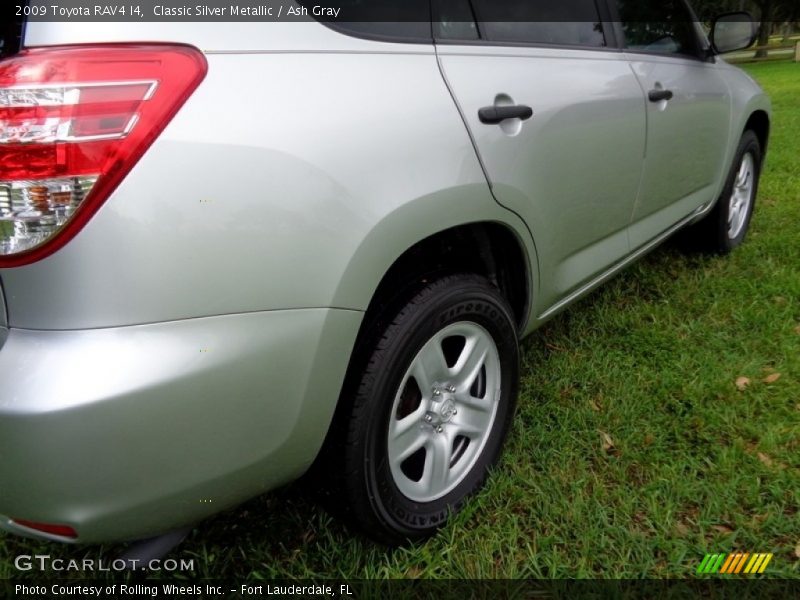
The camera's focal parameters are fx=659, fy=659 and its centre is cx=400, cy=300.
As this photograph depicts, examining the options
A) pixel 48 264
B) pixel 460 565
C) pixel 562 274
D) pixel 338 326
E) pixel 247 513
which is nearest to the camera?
pixel 48 264

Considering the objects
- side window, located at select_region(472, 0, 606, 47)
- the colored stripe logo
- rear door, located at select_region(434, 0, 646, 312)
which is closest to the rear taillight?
rear door, located at select_region(434, 0, 646, 312)

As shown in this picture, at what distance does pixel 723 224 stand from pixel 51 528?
364cm

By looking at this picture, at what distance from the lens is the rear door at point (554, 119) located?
1759 mm

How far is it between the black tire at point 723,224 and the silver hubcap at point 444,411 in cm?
236

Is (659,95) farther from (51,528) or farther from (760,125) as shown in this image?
(51,528)

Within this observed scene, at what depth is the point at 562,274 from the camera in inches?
88.9

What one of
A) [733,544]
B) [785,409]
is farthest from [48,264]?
[785,409]

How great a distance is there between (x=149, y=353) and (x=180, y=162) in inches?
13.4

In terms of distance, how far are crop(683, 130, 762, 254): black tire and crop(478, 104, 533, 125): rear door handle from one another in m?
2.28

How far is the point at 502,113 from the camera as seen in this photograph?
69.1 inches

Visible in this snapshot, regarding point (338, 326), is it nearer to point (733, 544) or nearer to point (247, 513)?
point (247, 513)

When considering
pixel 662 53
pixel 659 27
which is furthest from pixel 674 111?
pixel 659 27

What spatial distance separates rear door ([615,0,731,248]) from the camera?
2.67 metres

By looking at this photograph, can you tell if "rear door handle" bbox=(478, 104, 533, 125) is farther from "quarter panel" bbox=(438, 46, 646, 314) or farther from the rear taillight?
the rear taillight
